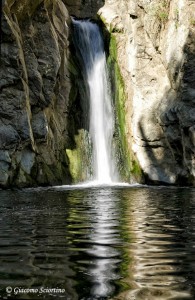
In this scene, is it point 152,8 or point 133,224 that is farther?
point 152,8

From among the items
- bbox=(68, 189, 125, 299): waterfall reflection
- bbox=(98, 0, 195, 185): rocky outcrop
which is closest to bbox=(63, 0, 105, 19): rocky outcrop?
bbox=(98, 0, 195, 185): rocky outcrop

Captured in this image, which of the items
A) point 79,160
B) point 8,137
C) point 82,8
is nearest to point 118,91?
point 79,160

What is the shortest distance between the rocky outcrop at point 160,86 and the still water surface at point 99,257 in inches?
790

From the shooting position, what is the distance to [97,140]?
118 ft

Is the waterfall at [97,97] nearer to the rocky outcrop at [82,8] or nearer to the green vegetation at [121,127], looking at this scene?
the green vegetation at [121,127]

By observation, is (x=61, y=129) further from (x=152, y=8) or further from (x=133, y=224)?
(x=133, y=224)

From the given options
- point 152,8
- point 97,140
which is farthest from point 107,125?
point 152,8

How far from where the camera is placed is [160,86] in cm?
3303

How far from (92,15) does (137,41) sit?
13.1 meters

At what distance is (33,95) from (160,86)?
379 inches

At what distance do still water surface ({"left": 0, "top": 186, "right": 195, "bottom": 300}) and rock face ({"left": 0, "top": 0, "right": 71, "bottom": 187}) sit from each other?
59.0 ft

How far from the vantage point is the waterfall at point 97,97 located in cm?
3519

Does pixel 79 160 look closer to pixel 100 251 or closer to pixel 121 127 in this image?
pixel 121 127

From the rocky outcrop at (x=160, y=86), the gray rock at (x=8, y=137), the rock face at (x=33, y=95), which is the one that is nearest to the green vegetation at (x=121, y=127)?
the rocky outcrop at (x=160, y=86)
